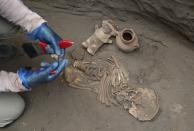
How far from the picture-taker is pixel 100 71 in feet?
7.80

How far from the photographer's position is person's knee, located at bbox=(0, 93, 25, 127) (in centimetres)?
216

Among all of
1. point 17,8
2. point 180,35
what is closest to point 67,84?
point 17,8

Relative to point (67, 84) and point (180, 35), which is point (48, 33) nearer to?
point (67, 84)

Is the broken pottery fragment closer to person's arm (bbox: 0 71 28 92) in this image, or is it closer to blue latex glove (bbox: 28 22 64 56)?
blue latex glove (bbox: 28 22 64 56)

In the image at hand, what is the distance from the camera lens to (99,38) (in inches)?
95.8

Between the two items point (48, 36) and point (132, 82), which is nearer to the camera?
point (48, 36)

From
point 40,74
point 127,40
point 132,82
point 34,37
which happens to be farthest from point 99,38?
point 40,74

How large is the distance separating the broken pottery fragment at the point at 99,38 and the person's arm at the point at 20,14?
1.58ft

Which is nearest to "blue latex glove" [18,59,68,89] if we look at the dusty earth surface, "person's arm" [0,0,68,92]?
"person's arm" [0,0,68,92]

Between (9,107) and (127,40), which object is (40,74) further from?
(127,40)

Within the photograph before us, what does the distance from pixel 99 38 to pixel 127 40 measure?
176 mm

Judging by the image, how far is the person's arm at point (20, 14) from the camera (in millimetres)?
2006

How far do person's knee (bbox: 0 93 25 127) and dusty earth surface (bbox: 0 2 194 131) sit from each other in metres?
0.06

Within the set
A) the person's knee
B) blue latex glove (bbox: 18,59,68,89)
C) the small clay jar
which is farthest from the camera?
the small clay jar
